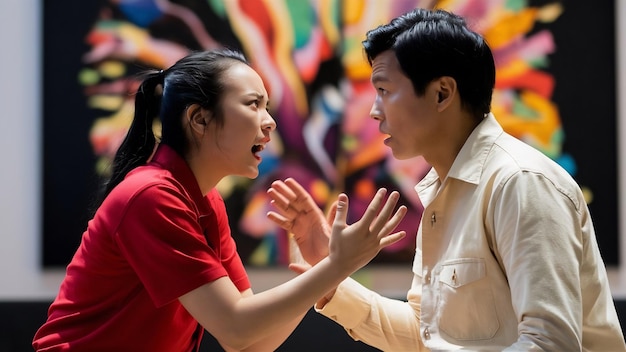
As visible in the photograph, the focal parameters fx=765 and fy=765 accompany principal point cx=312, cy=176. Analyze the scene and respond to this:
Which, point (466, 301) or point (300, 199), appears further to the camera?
point (300, 199)

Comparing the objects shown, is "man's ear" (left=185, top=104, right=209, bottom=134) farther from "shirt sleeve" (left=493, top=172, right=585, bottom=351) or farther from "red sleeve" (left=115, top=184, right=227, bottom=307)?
"shirt sleeve" (left=493, top=172, right=585, bottom=351)

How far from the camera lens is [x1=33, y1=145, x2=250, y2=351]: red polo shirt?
1.42m

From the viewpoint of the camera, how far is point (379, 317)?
1790mm

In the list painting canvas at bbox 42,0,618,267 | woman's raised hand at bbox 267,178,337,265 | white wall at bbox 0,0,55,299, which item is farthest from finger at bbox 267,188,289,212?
white wall at bbox 0,0,55,299

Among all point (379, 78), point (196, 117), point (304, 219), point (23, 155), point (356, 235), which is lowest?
point (23, 155)

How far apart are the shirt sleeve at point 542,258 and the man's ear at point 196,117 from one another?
2.14ft

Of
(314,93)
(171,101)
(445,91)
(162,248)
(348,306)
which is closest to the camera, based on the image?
(162,248)

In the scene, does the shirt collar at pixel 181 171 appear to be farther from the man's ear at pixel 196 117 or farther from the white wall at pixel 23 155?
the white wall at pixel 23 155

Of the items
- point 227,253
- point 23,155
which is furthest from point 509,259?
→ point 23,155

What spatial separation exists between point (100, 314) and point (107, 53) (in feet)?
4.93

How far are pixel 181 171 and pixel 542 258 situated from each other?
2.44 ft

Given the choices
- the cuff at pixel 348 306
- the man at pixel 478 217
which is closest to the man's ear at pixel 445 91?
the man at pixel 478 217

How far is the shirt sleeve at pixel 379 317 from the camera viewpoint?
1768mm

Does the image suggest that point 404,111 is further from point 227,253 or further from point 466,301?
point 227,253
